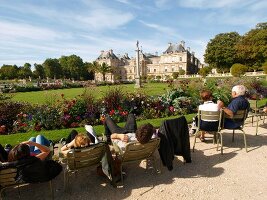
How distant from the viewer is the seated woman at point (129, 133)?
4.00 metres

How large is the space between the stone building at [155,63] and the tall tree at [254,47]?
29.4m

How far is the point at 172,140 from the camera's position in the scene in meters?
4.67

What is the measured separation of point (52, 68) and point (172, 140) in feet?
252

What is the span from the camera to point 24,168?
11.2 ft

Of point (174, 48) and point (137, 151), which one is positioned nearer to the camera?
point (137, 151)

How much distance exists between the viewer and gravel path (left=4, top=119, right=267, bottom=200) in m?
3.77

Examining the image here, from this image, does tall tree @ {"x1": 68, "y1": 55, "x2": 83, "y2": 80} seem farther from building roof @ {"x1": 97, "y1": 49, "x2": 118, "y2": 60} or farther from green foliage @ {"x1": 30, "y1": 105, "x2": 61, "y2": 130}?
Result: green foliage @ {"x1": 30, "y1": 105, "x2": 61, "y2": 130}

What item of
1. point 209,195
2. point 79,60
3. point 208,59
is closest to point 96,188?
point 209,195

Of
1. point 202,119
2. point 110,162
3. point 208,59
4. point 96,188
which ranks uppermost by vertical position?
point 208,59

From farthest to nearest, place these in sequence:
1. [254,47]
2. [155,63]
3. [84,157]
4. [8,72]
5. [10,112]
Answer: [155,63] < [8,72] < [254,47] < [10,112] < [84,157]

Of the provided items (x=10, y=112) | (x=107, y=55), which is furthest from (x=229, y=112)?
(x=107, y=55)

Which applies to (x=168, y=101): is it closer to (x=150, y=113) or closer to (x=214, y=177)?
(x=150, y=113)

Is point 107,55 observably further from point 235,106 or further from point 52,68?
point 235,106

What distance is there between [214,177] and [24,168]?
2881mm
